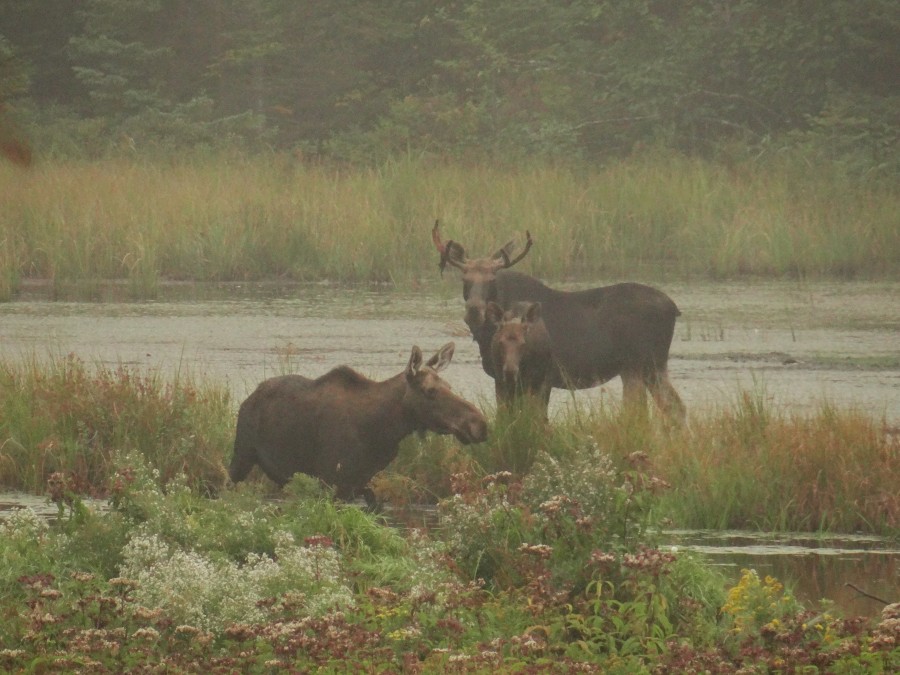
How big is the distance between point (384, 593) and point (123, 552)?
1187mm

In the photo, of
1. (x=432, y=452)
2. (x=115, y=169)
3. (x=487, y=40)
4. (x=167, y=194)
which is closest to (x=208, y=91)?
(x=487, y=40)

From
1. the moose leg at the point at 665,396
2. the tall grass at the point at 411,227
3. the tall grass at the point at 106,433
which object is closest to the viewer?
the tall grass at the point at 106,433

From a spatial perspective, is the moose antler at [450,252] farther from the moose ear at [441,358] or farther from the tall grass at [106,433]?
the moose ear at [441,358]

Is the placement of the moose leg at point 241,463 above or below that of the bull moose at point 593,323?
below

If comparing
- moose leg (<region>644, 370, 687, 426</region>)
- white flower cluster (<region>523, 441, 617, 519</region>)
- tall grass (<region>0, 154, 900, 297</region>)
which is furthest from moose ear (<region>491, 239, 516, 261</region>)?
tall grass (<region>0, 154, 900, 297</region>)

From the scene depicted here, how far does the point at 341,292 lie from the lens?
1953 cm

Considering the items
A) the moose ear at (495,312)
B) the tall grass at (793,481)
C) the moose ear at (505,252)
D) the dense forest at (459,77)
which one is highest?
the dense forest at (459,77)

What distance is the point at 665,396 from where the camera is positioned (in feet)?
37.6

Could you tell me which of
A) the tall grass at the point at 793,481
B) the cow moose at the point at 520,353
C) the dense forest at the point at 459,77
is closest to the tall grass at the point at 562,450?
the tall grass at the point at 793,481

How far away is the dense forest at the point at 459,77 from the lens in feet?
92.3

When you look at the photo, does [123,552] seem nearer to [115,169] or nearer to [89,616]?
[89,616]

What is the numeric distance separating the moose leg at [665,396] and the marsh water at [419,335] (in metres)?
0.20

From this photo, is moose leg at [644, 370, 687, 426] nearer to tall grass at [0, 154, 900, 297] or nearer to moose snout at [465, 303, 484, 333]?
moose snout at [465, 303, 484, 333]

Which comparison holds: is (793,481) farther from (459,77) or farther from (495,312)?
(459,77)
